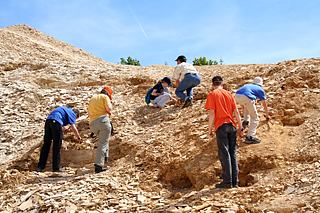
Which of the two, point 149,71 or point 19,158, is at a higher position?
point 149,71

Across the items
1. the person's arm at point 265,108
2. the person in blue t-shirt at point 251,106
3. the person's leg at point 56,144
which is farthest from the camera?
the person's leg at point 56,144

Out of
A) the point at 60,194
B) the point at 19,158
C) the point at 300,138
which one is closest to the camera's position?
the point at 60,194

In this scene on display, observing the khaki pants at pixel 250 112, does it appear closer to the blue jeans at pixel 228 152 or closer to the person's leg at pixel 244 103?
the person's leg at pixel 244 103

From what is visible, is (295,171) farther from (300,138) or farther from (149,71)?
(149,71)

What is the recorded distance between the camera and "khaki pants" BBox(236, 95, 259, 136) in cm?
866

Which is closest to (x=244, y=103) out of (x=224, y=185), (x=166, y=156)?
(x=166, y=156)

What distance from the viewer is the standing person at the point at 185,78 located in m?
11.3

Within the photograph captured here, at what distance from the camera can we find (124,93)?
46.3ft

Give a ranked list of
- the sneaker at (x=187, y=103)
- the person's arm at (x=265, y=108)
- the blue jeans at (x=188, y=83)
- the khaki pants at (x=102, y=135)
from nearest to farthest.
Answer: the khaki pants at (x=102, y=135) < the person's arm at (x=265, y=108) < the blue jeans at (x=188, y=83) < the sneaker at (x=187, y=103)

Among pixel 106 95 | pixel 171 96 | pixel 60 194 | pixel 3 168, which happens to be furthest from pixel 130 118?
pixel 60 194

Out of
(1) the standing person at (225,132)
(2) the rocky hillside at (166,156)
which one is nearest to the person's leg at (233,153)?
(1) the standing person at (225,132)

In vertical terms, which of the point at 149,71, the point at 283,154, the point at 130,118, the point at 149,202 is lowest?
the point at 149,202

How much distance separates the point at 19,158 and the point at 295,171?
5.96 metres

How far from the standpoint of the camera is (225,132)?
736 centimetres
